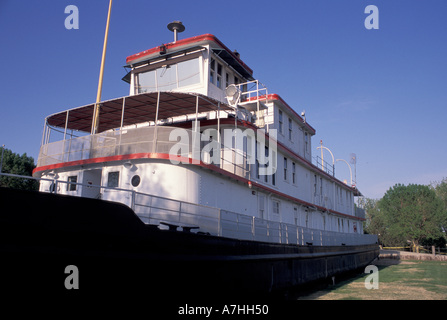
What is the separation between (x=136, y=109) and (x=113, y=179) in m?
3.40

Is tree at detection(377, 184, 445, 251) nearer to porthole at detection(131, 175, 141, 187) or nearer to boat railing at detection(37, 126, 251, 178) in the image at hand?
boat railing at detection(37, 126, 251, 178)

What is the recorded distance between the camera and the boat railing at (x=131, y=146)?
32.2 ft

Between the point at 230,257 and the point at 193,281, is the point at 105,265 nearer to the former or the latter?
the point at 193,281

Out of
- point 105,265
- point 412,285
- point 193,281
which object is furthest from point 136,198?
point 412,285

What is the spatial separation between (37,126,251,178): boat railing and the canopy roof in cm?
70

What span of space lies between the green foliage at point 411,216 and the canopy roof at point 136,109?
47.9 m

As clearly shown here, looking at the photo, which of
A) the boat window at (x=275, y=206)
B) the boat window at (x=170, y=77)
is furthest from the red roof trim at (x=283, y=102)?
the boat window at (x=275, y=206)

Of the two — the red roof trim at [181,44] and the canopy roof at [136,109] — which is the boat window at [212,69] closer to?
the red roof trim at [181,44]

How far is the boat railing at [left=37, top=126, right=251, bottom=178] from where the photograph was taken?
981 centimetres

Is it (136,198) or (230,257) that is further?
(230,257)

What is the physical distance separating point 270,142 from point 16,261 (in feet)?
35.9

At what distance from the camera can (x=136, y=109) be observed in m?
12.8

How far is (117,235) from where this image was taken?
6.59m
